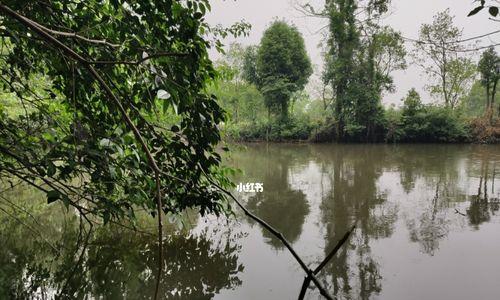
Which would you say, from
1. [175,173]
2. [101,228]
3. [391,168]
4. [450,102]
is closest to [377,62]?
[450,102]

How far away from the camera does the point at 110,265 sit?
4117 millimetres

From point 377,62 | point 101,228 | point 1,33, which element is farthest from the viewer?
point 377,62

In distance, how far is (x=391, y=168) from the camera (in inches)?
442

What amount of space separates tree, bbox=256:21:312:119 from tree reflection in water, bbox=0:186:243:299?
755 inches

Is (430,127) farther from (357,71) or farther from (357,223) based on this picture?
(357,223)

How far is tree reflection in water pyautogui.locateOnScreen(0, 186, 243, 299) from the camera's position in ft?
11.6

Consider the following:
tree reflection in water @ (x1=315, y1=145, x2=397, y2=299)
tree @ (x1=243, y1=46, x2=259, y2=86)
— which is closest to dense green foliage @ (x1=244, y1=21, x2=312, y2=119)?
tree @ (x1=243, y1=46, x2=259, y2=86)

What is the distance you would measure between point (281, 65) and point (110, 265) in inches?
846

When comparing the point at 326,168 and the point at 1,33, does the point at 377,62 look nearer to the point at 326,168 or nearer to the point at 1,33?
the point at 326,168

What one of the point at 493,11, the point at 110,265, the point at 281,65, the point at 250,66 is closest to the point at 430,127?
the point at 281,65

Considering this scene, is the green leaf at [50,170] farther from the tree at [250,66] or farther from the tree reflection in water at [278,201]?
the tree at [250,66]

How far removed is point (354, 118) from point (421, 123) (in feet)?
11.6

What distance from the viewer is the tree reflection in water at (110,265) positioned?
354cm

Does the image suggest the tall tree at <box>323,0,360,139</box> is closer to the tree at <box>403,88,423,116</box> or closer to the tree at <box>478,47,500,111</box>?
the tree at <box>403,88,423,116</box>
